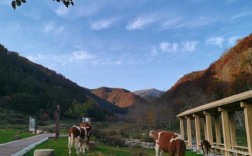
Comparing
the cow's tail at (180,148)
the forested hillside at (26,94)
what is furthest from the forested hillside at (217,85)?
the cow's tail at (180,148)

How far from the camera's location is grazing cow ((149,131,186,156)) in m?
11.9

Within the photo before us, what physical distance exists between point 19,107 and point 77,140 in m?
77.8

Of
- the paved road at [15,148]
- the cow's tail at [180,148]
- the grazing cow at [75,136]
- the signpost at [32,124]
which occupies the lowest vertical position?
the paved road at [15,148]

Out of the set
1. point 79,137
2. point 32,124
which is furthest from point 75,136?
point 32,124

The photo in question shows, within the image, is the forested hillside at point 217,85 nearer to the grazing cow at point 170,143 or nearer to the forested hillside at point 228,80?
the forested hillside at point 228,80

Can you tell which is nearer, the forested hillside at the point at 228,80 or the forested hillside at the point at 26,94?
the forested hillside at the point at 228,80

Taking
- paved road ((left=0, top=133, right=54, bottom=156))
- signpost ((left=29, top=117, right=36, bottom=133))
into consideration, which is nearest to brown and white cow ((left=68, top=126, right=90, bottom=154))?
paved road ((left=0, top=133, right=54, bottom=156))

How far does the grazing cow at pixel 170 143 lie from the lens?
11875mm

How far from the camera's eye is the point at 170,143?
1239cm

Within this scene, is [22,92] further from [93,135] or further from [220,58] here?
[93,135]

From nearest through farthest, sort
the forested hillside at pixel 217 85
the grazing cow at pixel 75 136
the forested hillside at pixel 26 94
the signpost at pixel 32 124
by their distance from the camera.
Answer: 1. the grazing cow at pixel 75 136
2. the signpost at pixel 32 124
3. the forested hillside at pixel 217 85
4. the forested hillside at pixel 26 94

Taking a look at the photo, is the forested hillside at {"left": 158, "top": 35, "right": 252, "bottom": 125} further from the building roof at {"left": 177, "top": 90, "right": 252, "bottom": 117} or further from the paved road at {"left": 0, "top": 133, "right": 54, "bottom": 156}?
the paved road at {"left": 0, "top": 133, "right": 54, "bottom": 156}

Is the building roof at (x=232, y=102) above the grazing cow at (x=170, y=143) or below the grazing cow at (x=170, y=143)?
above

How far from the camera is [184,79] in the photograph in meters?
127
